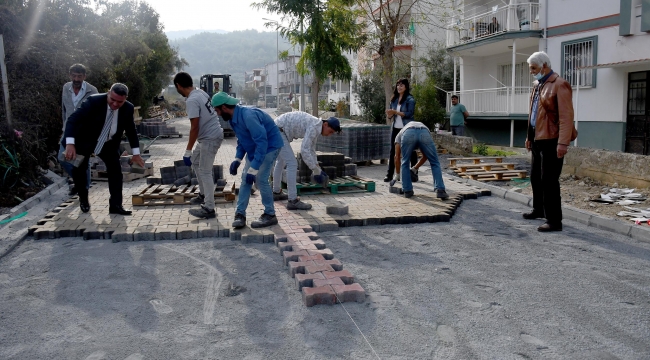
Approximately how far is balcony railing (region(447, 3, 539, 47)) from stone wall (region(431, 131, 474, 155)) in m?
4.51

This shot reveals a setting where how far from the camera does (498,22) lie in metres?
19.7

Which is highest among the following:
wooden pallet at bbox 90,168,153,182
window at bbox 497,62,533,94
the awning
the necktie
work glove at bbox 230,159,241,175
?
window at bbox 497,62,533,94

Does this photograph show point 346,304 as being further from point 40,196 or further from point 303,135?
point 40,196

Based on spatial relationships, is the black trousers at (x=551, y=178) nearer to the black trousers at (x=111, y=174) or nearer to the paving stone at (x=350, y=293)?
the paving stone at (x=350, y=293)

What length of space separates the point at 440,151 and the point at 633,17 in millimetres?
6083

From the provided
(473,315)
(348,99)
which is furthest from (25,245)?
(348,99)

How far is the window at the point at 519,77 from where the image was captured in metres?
19.9

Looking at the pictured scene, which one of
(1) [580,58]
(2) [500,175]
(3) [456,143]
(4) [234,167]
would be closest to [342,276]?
(4) [234,167]

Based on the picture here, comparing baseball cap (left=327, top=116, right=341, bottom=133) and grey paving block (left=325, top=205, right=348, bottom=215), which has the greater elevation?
baseball cap (left=327, top=116, right=341, bottom=133)

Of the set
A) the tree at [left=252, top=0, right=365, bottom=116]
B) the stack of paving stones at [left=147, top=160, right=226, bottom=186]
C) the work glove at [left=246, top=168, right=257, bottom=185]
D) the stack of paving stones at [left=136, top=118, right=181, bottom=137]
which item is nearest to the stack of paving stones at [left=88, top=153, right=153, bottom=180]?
the stack of paving stones at [left=147, top=160, right=226, bottom=186]

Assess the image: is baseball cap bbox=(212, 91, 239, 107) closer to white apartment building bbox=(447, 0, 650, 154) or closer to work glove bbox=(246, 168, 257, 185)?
work glove bbox=(246, 168, 257, 185)

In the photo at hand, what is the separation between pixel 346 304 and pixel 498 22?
18.1 metres

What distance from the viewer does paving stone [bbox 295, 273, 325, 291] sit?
169 inches

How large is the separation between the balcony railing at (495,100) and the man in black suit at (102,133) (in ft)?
47.5
